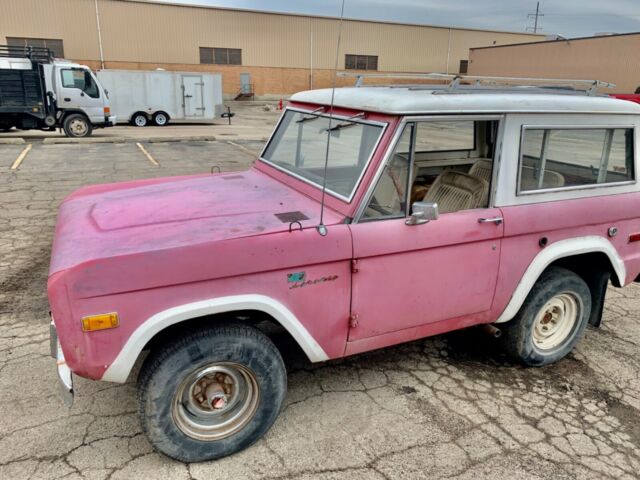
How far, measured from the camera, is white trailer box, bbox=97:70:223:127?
21.6 metres

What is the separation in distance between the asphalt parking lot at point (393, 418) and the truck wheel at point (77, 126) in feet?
48.0

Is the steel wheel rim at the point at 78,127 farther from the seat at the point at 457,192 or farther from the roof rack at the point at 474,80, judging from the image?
the seat at the point at 457,192

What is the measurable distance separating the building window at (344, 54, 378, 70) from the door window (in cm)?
3030

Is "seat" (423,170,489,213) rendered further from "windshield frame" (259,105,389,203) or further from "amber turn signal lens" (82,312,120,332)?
"amber turn signal lens" (82,312,120,332)

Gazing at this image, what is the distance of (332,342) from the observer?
2854 millimetres

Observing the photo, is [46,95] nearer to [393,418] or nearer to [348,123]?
[348,123]

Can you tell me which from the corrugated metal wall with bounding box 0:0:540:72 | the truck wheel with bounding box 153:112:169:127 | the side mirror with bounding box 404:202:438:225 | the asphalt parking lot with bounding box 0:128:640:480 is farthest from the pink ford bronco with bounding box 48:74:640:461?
the corrugated metal wall with bounding box 0:0:540:72

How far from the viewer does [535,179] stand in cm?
331

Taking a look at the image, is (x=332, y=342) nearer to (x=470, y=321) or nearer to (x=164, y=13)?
(x=470, y=321)

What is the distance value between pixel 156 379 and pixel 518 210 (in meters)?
2.37

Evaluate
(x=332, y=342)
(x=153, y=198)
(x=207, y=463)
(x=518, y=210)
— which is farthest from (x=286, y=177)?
(x=207, y=463)

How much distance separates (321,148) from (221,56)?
3976 cm

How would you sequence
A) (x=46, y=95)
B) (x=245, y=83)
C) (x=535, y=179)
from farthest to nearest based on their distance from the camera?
(x=245, y=83), (x=46, y=95), (x=535, y=179)

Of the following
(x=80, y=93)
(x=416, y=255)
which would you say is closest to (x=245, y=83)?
(x=80, y=93)
